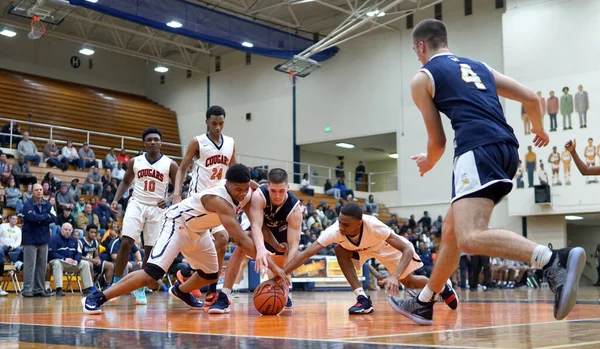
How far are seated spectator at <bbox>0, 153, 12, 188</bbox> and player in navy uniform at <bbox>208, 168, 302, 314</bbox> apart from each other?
13048mm

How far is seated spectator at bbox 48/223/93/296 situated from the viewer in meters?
13.7

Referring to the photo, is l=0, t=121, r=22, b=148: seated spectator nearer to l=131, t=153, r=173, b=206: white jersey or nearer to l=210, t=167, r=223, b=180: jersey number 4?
l=131, t=153, r=173, b=206: white jersey

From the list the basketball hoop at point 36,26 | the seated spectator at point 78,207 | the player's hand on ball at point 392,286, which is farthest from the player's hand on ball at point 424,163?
the basketball hoop at point 36,26

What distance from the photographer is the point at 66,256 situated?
45.8 ft

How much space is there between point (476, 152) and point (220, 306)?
340 centimetres

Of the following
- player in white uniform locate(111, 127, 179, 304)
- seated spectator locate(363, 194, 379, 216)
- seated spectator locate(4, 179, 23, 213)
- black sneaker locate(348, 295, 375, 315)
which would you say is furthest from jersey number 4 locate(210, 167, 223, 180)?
seated spectator locate(363, 194, 379, 216)

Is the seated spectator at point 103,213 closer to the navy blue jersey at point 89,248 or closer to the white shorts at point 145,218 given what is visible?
the navy blue jersey at point 89,248

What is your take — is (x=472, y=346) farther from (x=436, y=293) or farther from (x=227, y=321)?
(x=227, y=321)

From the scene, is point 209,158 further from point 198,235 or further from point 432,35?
point 432,35

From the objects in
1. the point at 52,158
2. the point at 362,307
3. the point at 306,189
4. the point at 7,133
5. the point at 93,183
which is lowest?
the point at 362,307

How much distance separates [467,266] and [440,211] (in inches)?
370

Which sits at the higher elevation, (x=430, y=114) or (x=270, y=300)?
(x=430, y=114)

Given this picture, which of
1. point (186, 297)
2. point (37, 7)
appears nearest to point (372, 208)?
point (37, 7)

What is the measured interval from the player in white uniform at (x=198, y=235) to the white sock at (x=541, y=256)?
9.11ft
